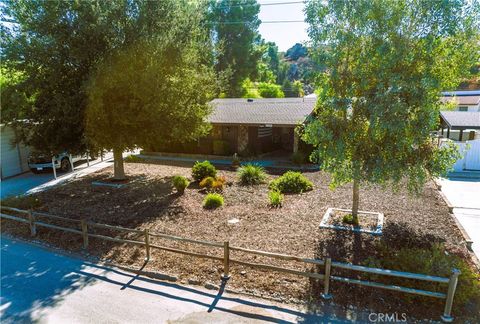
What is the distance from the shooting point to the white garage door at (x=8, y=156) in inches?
652

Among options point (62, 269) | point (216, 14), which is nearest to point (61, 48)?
point (62, 269)

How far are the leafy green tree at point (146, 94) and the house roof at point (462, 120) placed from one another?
14830mm

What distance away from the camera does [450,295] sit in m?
5.19

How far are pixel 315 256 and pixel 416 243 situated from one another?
104 inches

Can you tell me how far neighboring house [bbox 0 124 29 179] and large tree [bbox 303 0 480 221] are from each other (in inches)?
645

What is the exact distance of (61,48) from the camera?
1172cm

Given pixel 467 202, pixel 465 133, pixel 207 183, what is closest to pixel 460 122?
pixel 465 133

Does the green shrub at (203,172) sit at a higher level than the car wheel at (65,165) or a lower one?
higher

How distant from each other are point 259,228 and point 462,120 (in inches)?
713

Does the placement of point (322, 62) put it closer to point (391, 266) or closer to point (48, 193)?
point (391, 266)

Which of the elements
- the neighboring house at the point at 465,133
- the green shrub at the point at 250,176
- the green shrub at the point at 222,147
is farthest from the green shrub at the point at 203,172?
the neighboring house at the point at 465,133

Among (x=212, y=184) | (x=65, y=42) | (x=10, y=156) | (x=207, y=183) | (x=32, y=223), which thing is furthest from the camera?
(x=10, y=156)

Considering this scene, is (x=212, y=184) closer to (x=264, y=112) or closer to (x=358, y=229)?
(x=358, y=229)

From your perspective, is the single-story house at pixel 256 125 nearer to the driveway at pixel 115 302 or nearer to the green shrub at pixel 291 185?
the green shrub at pixel 291 185
